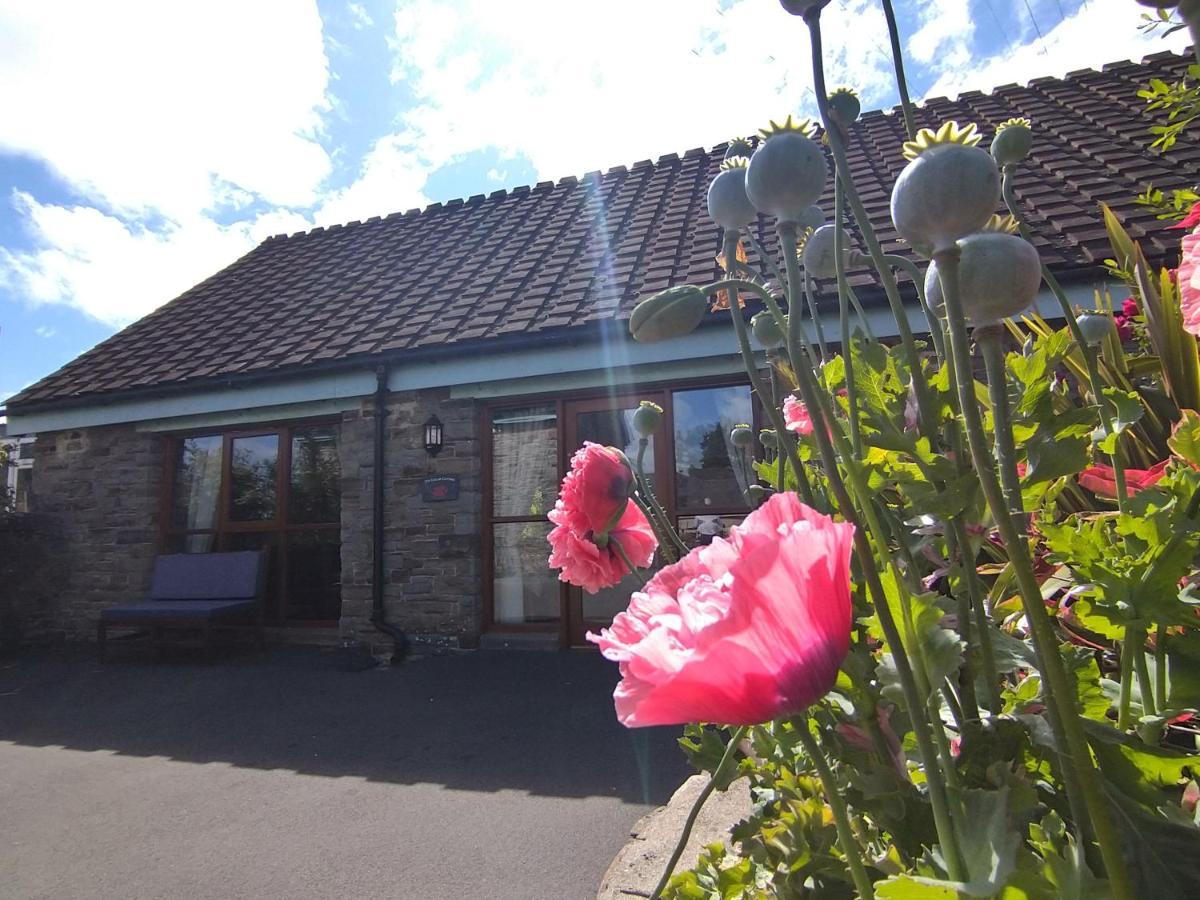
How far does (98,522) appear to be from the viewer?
655 cm

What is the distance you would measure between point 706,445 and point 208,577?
460 centimetres

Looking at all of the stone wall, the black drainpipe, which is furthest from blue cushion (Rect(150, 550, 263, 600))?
the black drainpipe

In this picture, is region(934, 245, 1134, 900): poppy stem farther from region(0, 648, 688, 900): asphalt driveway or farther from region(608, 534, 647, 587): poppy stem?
region(0, 648, 688, 900): asphalt driveway

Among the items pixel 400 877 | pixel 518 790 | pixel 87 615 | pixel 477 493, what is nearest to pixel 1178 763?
pixel 400 877

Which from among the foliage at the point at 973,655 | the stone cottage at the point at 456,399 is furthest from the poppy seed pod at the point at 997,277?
the stone cottage at the point at 456,399

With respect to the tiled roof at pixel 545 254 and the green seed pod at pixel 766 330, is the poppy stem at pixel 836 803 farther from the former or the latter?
the tiled roof at pixel 545 254

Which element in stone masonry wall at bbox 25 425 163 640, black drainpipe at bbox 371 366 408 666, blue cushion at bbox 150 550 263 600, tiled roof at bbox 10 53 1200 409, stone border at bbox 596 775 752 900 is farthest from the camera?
stone masonry wall at bbox 25 425 163 640

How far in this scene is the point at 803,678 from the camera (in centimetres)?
34

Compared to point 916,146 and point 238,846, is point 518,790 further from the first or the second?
point 916,146

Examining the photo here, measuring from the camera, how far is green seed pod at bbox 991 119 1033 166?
0.54 m

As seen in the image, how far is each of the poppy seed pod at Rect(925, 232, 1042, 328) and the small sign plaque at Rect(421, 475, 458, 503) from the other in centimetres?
513

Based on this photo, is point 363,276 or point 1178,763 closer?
point 1178,763

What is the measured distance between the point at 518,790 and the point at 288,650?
383cm

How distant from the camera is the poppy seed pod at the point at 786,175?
15.3 inches
